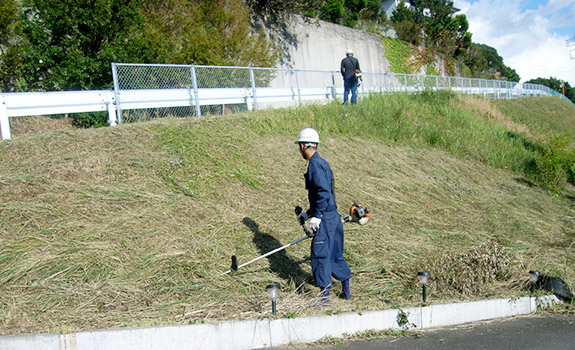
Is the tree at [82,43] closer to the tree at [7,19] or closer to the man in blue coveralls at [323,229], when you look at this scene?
the tree at [7,19]

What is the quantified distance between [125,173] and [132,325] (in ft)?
11.0

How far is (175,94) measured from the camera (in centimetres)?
1056

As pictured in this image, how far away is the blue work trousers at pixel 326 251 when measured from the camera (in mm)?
4906

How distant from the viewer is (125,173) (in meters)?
6.96

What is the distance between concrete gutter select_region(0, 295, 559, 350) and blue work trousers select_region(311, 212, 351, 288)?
51 cm

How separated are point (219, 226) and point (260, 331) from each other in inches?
94.4

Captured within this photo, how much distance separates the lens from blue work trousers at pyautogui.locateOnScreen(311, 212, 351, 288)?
4.91 m

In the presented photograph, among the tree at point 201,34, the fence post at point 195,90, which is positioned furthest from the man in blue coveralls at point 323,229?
the tree at point 201,34

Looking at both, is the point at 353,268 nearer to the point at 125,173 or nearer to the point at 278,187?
the point at 278,187

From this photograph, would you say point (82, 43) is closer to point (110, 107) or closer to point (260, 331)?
point (110, 107)

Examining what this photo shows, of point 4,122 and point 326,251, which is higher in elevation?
point 4,122

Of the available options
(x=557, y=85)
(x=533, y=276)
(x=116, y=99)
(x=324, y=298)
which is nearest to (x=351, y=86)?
(x=116, y=99)

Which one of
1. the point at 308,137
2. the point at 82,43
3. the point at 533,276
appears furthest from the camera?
the point at 82,43

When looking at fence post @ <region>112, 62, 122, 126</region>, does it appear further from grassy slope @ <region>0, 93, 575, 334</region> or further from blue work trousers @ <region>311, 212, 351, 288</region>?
blue work trousers @ <region>311, 212, 351, 288</region>
